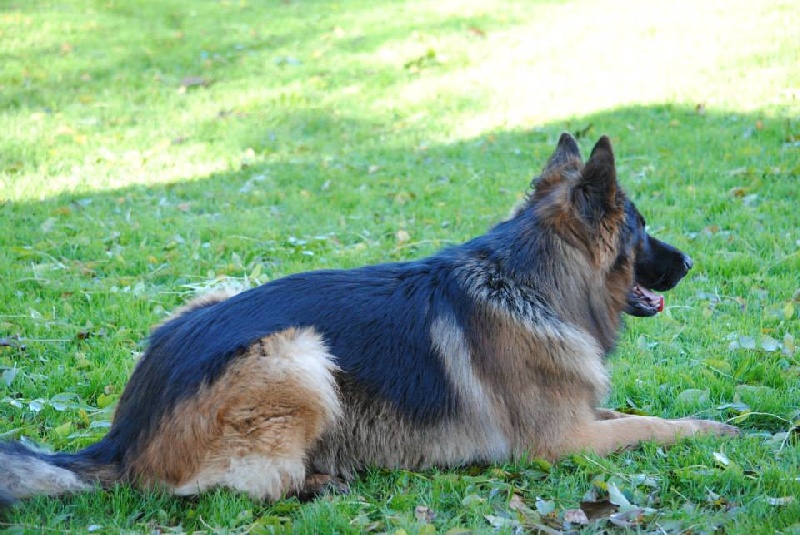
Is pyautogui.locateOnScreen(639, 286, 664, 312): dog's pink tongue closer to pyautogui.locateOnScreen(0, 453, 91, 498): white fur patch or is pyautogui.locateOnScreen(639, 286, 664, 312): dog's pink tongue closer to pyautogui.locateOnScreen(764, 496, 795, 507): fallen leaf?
pyautogui.locateOnScreen(764, 496, 795, 507): fallen leaf

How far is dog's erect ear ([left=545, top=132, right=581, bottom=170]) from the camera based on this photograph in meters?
4.79

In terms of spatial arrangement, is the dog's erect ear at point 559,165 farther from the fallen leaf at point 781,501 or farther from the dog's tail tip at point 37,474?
the dog's tail tip at point 37,474

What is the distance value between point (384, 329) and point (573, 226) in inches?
46.4

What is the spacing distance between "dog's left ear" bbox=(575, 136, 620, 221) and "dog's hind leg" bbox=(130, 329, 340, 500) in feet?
5.46

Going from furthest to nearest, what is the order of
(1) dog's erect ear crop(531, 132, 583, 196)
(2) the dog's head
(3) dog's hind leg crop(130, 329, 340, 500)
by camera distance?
(1) dog's erect ear crop(531, 132, 583, 196) → (2) the dog's head → (3) dog's hind leg crop(130, 329, 340, 500)

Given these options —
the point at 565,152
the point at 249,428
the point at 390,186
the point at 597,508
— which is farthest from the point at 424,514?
the point at 390,186

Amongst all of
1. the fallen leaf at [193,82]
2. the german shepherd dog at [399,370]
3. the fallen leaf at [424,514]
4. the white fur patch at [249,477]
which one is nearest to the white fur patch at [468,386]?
the german shepherd dog at [399,370]

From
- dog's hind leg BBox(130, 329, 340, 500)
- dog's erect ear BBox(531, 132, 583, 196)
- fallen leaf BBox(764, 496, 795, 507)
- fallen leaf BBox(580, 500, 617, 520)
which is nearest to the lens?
fallen leaf BBox(764, 496, 795, 507)

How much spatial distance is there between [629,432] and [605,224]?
1.14m

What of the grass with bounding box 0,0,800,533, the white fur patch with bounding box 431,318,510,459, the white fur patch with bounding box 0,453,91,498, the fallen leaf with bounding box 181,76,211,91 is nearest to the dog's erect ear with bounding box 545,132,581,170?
the white fur patch with bounding box 431,318,510,459

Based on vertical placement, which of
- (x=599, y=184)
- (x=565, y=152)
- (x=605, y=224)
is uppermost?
(x=565, y=152)

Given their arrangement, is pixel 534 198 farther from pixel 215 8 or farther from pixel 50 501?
pixel 215 8

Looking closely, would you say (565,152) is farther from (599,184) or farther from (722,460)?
(722,460)

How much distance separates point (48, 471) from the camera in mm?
3836
